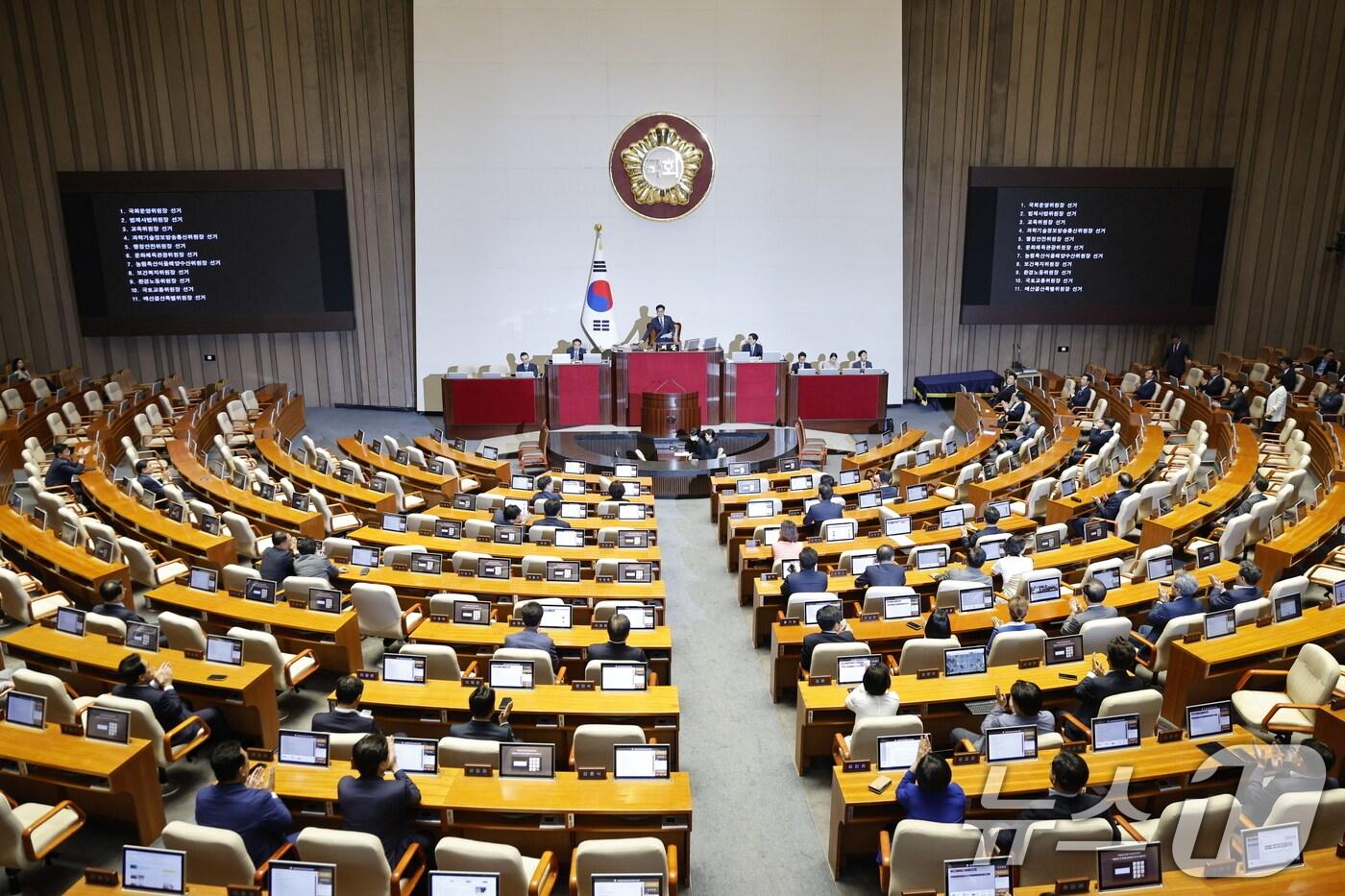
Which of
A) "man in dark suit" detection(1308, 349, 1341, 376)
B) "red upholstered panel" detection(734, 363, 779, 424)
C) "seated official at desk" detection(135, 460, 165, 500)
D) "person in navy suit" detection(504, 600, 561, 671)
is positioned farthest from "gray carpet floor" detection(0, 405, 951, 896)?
"man in dark suit" detection(1308, 349, 1341, 376)

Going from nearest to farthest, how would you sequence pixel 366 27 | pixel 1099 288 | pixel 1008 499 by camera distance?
pixel 1008 499, pixel 366 27, pixel 1099 288

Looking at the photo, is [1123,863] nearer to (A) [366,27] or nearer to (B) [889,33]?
(B) [889,33]

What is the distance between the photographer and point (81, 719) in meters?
5.96

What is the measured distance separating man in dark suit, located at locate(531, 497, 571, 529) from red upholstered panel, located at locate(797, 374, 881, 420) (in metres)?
8.11

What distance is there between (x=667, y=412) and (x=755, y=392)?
187 centimetres

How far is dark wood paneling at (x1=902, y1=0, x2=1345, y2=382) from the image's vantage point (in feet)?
60.3

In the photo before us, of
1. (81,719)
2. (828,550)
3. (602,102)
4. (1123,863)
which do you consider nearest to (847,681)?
(1123,863)

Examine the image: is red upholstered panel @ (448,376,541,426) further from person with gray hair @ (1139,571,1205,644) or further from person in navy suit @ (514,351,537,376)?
person with gray hair @ (1139,571,1205,644)

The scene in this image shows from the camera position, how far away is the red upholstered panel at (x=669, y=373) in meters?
16.6

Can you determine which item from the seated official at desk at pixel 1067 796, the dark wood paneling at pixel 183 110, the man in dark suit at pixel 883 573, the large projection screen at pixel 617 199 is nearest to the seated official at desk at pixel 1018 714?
the seated official at desk at pixel 1067 796

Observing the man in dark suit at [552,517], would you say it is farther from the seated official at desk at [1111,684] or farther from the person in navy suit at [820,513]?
the seated official at desk at [1111,684]

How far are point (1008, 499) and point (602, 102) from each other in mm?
10820

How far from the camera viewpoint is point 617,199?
18.0m

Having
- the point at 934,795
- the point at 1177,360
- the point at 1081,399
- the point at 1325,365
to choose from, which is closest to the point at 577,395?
the point at 1081,399
